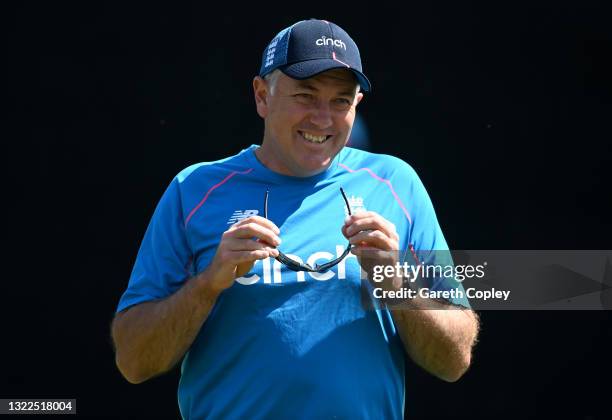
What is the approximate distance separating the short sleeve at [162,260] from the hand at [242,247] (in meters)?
0.24

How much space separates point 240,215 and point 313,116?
0.34 m

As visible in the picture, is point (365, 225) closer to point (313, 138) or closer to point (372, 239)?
point (372, 239)

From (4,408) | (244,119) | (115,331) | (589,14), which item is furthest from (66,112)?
(589,14)

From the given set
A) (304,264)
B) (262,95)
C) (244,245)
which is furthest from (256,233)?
(262,95)

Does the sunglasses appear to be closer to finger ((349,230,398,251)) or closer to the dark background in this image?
finger ((349,230,398,251))

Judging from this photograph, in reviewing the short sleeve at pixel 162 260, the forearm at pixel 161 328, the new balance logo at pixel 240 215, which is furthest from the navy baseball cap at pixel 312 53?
the forearm at pixel 161 328

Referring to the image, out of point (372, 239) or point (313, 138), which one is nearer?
point (372, 239)

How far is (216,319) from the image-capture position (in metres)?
2.46

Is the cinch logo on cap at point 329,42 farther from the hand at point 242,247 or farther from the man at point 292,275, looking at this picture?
the hand at point 242,247

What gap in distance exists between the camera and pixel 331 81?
2.52m

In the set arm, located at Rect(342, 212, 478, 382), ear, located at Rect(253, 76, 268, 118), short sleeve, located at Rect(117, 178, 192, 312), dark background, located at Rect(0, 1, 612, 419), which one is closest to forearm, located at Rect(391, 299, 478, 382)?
arm, located at Rect(342, 212, 478, 382)

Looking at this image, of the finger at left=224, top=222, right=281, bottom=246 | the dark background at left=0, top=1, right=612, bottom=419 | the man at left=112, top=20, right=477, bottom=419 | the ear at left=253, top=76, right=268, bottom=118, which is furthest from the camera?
the dark background at left=0, top=1, right=612, bottom=419

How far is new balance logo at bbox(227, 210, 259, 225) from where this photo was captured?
251 centimetres

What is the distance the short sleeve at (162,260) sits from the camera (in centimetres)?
248
